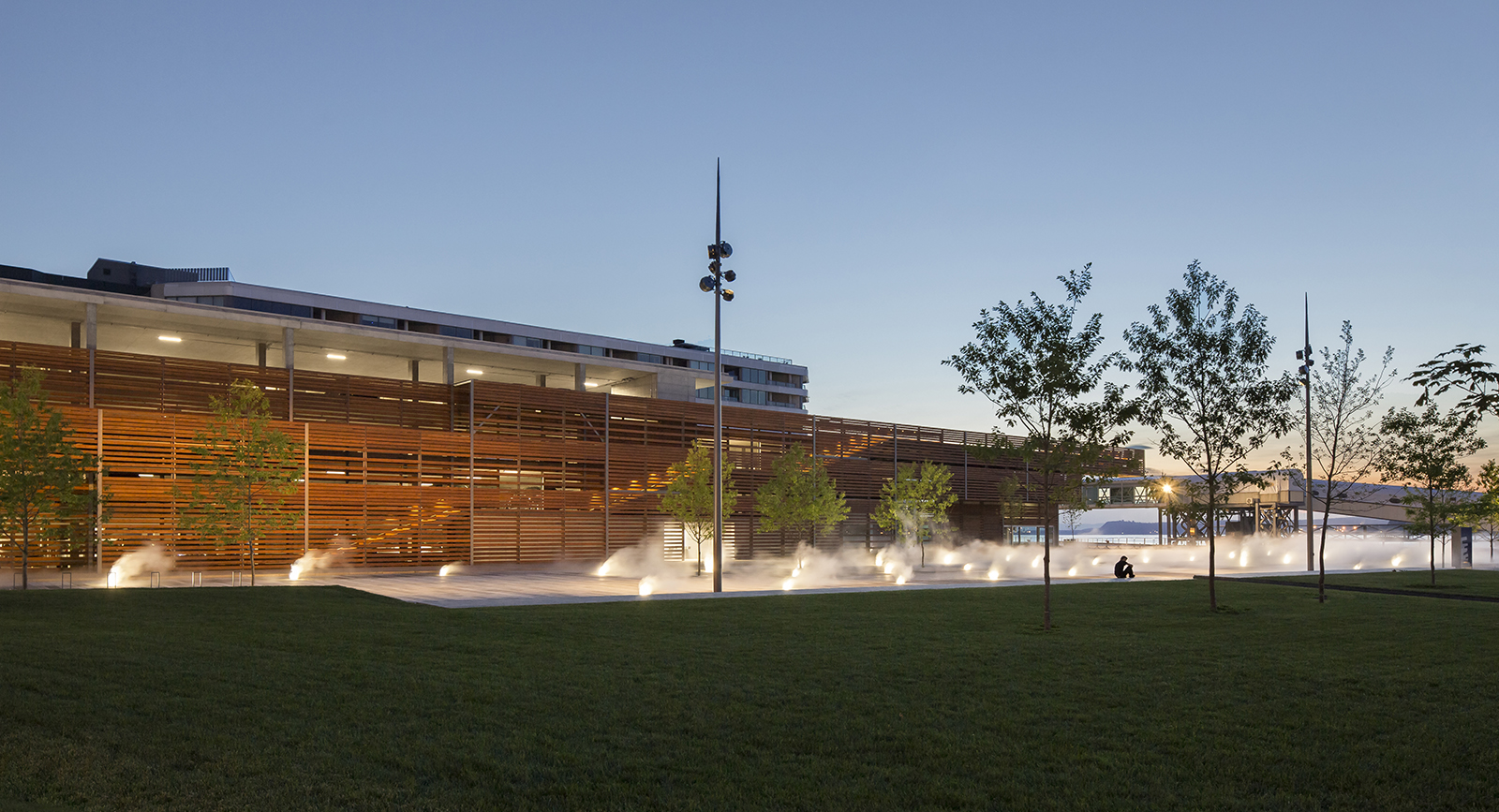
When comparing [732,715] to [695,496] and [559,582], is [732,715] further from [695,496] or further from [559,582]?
[695,496]

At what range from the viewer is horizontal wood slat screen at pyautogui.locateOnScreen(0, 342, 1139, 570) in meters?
29.9

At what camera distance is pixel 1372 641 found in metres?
15.3

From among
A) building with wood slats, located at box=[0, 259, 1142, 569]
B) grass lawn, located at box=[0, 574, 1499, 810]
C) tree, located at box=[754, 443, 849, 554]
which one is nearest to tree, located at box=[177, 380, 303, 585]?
building with wood slats, located at box=[0, 259, 1142, 569]

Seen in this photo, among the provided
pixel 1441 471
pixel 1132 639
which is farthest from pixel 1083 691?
pixel 1441 471

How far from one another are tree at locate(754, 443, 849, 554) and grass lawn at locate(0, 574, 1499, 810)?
23.4 m

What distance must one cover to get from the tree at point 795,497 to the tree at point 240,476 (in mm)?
18223

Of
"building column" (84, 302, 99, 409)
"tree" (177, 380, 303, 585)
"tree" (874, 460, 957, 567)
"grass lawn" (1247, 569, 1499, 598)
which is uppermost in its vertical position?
"building column" (84, 302, 99, 409)

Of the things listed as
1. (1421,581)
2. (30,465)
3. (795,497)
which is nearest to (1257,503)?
(1421,581)

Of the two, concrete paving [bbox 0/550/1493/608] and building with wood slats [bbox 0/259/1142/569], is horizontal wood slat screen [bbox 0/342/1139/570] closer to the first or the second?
building with wood slats [bbox 0/259/1142/569]

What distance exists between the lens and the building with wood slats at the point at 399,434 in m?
30.2

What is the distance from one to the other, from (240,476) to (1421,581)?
118ft

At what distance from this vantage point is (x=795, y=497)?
4128 centimetres

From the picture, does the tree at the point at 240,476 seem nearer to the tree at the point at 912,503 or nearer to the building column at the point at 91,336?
the building column at the point at 91,336

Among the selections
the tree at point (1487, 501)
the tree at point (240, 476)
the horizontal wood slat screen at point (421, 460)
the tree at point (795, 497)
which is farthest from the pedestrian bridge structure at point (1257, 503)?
the tree at point (240, 476)
